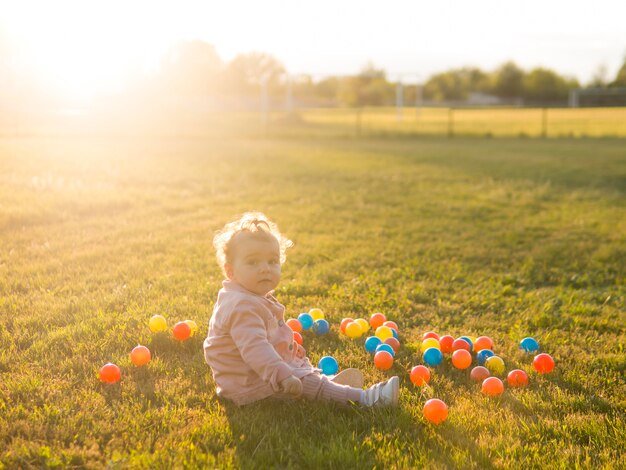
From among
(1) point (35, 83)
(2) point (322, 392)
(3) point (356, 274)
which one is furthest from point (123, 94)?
(2) point (322, 392)

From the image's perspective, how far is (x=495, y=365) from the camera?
4.24 meters

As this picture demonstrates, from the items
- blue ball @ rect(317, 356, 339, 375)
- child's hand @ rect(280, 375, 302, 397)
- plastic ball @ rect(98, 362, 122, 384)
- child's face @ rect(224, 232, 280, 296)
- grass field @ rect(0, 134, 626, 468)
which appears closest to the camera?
grass field @ rect(0, 134, 626, 468)

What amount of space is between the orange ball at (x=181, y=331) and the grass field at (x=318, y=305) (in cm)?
7

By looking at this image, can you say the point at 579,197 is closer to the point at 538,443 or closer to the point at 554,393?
the point at 554,393

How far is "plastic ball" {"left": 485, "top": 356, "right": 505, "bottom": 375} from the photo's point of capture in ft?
13.9

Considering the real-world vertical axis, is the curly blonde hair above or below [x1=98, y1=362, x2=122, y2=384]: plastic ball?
above

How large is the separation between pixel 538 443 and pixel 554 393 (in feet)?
2.33

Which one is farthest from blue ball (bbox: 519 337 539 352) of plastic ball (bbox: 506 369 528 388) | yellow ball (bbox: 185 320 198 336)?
yellow ball (bbox: 185 320 198 336)

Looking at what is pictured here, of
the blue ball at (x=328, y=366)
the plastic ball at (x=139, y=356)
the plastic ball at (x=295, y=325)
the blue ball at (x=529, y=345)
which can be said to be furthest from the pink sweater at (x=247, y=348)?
the blue ball at (x=529, y=345)

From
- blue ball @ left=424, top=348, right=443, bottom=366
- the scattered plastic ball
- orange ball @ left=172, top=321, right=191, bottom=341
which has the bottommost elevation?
the scattered plastic ball

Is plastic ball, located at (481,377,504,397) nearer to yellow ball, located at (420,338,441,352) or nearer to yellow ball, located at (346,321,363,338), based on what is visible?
yellow ball, located at (420,338,441,352)

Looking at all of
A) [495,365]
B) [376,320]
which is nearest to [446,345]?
[495,365]

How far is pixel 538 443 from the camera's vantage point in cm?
325

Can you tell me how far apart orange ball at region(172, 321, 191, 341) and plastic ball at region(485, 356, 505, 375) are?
204 centimetres
